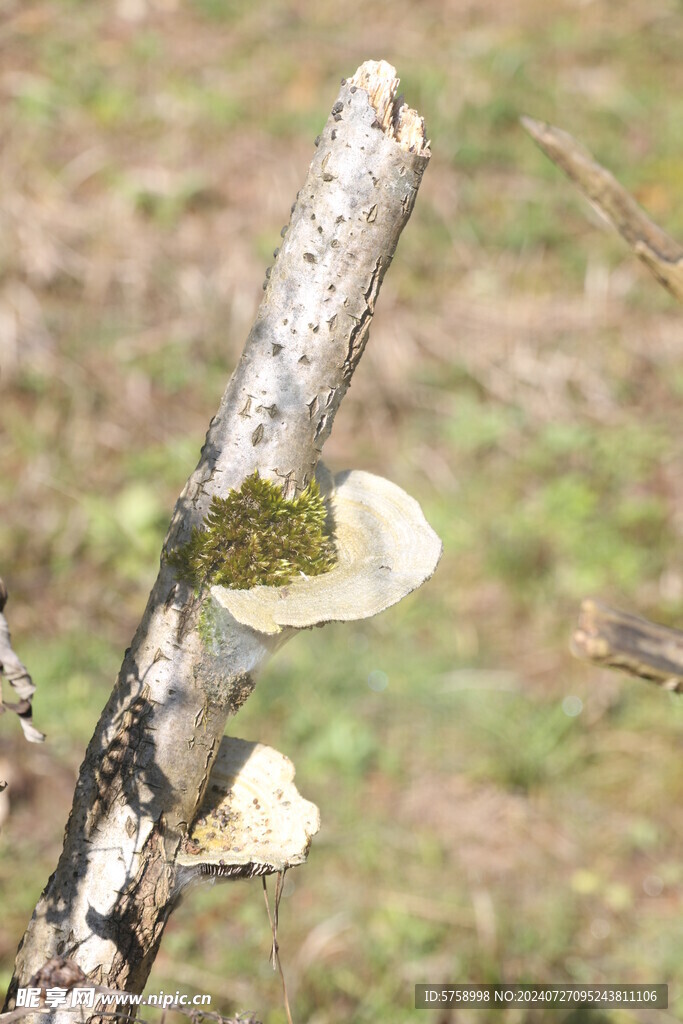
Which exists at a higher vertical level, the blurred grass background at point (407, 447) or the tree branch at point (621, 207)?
the tree branch at point (621, 207)

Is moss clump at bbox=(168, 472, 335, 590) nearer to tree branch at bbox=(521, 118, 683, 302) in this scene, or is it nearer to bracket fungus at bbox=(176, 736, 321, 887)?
bracket fungus at bbox=(176, 736, 321, 887)

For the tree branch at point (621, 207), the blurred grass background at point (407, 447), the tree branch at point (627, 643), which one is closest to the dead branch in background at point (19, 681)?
the tree branch at point (627, 643)

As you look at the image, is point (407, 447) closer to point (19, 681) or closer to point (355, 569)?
point (355, 569)

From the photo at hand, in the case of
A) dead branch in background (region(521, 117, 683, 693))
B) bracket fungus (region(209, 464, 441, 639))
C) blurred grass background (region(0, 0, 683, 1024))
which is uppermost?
dead branch in background (region(521, 117, 683, 693))

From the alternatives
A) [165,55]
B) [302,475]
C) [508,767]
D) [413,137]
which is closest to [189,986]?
[508,767]

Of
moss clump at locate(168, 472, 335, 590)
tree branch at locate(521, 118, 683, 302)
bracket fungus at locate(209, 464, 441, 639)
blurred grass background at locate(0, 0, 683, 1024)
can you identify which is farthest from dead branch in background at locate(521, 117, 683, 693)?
blurred grass background at locate(0, 0, 683, 1024)

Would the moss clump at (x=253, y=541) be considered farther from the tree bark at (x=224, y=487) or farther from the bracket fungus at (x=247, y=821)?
the bracket fungus at (x=247, y=821)

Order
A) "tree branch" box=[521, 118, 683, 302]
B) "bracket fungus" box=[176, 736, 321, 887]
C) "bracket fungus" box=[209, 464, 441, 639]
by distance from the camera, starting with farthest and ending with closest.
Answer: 1. "tree branch" box=[521, 118, 683, 302]
2. "bracket fungus" box=[176, 736, 321, 887]
3. "bracket fungus" box=[209, 464, 441, 639]
